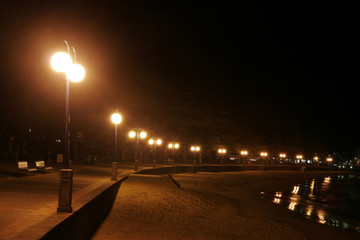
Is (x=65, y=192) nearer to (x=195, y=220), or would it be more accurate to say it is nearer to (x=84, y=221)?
(x=84, y=221)

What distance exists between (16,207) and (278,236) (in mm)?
7987

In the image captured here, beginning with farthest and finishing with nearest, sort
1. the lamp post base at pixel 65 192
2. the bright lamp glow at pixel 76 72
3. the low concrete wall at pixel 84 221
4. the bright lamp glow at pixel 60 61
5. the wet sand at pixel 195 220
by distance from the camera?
the wet sand at pixel 195 220 < the bright lamp glow at pixel 76 72 < the bright lamp glow at pixel 60 61 < the lamp post base at pixel 65 192 < the low concrete wall at pixel 84 221

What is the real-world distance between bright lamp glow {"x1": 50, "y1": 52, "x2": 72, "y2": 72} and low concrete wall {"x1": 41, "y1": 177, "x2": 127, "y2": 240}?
3259 mm

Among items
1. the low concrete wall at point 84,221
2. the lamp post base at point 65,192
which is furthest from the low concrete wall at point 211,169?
the lamp post base at point 65,192

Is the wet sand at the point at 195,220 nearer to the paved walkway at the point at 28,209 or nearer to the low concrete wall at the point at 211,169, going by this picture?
the paved walkway at the point at 28,209

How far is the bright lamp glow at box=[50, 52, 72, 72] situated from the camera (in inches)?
361

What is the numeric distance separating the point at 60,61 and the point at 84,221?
3746mm

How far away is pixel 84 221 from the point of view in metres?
9.34

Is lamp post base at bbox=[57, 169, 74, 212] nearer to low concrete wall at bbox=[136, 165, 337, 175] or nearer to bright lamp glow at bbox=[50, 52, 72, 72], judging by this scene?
bright lamp glow at bbox=[50, 52, 72, 72]

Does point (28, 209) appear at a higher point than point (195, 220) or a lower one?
higher

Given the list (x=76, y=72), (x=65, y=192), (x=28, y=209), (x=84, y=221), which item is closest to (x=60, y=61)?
(x=76, y=72)

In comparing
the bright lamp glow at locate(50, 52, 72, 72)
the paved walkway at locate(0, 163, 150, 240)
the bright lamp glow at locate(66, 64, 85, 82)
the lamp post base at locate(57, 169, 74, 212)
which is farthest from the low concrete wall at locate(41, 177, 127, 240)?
the bright lamp glow at locate(50, 52, 72, 72)

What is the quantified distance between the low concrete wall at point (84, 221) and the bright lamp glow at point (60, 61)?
326 cm

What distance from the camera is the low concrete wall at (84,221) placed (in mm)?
6873
